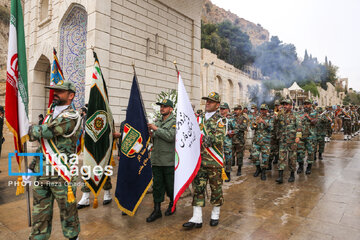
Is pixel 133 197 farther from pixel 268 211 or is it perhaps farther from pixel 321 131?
pixel 321 131

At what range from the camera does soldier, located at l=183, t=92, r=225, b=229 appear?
3311mm

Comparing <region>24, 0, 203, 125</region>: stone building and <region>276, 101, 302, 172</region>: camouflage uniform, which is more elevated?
<region>24, 0, 203, 125</region>: stone building

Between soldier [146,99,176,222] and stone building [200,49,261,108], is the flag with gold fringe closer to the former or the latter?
soldier [146,99,176,222]

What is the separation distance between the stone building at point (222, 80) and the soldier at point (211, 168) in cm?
2311

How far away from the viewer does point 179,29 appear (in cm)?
1112

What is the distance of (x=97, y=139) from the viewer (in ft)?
11.8

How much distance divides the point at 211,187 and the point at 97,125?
6.68ft

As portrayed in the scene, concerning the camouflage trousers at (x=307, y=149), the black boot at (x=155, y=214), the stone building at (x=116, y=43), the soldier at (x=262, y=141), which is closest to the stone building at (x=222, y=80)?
the stone building at (x=116, y=43)

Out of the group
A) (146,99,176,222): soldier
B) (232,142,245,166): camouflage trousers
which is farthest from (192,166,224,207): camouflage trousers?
(232,142,245,166): camouflage trousers

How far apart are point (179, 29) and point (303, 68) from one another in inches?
2172

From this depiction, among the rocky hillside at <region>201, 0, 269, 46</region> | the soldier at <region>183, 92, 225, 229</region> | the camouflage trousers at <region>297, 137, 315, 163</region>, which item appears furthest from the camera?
the rocky hillside at <region>201, 0, 269, 46</region>

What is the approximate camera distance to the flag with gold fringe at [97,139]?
3562 millimetres

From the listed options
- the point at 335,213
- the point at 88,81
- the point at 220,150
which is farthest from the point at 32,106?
the point at 335,213

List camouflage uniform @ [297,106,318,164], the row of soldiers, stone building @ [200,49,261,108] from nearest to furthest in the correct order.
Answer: the row of soldiers
camouflage uniform @ [297,106,318,164]
stone building @ [200,49,261,108]
